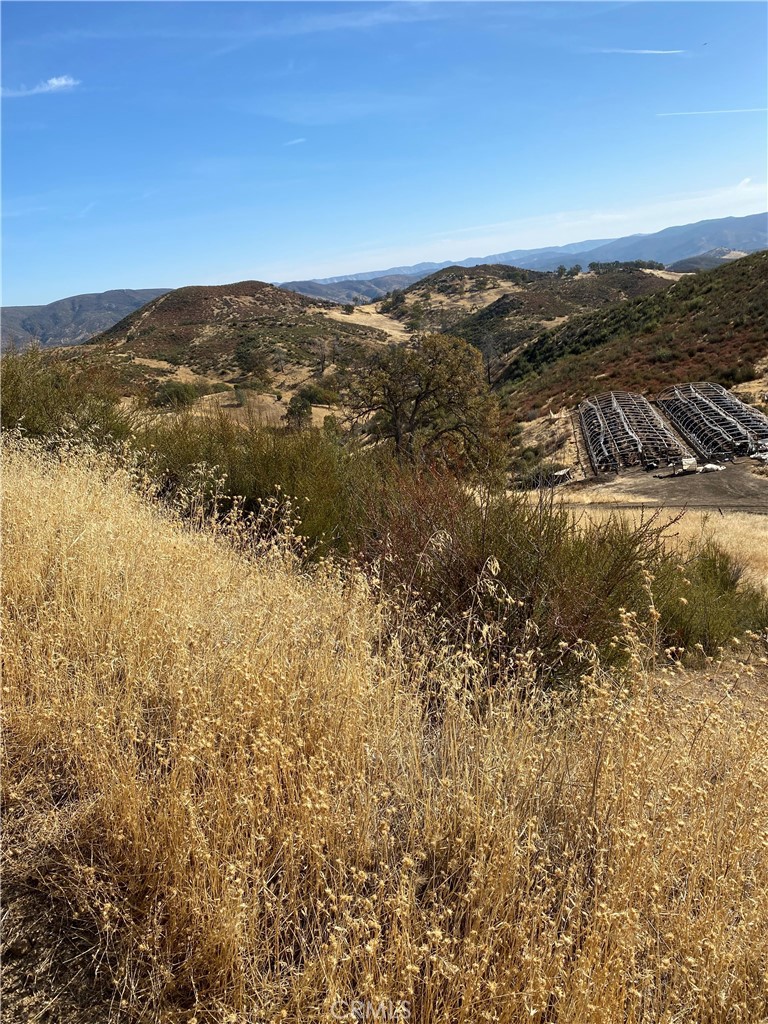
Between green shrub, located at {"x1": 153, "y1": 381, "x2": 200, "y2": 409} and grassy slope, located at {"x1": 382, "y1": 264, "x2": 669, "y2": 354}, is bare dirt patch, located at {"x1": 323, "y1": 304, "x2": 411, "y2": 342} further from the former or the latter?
green shrub, located at {"x1": 153, "y1": 381, "x2": 200, "y2": 409}

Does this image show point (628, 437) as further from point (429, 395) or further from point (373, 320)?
point (373, 320)

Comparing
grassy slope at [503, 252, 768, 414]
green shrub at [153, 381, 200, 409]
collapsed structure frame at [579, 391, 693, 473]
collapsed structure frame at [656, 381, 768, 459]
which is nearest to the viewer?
green shrub at [153, 381, 200, 409]

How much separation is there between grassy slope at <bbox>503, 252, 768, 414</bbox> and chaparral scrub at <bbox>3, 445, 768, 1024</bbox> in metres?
32.6

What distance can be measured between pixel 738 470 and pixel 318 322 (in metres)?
62.9

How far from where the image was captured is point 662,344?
37625 mm

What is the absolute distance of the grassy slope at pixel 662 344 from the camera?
32.3 metres

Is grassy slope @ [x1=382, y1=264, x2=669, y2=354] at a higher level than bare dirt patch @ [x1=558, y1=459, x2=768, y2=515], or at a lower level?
higher

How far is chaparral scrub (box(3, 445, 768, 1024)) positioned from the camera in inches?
65.3

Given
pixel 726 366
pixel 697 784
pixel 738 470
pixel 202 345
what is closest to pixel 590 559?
pixel 697 784

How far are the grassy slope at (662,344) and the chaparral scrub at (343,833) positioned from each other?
32624mm

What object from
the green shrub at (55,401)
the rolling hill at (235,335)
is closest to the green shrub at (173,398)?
the green shrub at (55,401)

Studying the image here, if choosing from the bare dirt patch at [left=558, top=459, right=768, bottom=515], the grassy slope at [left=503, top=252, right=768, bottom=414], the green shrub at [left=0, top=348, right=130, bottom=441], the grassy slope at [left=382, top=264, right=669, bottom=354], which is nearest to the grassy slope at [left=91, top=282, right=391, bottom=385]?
the grassy slope at [left=382, top=264, right=669, bottom=354]

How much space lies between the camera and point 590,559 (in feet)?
15.2

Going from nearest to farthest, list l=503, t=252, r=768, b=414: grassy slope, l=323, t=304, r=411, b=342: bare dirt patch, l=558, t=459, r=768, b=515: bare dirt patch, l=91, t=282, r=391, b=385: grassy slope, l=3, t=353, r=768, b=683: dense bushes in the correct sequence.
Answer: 1. l=3, t=353, r=768, b=683: dense bushes
2. l=558, t=459, r=768, b=515: bare dirt patch
3. l=503, t=252, r=768, b=414: grassy slope
4. l=91, t=282, r=391, b=385: grassy slope
5. l=323, t=304, r=411, b=342: bare dirt patch
